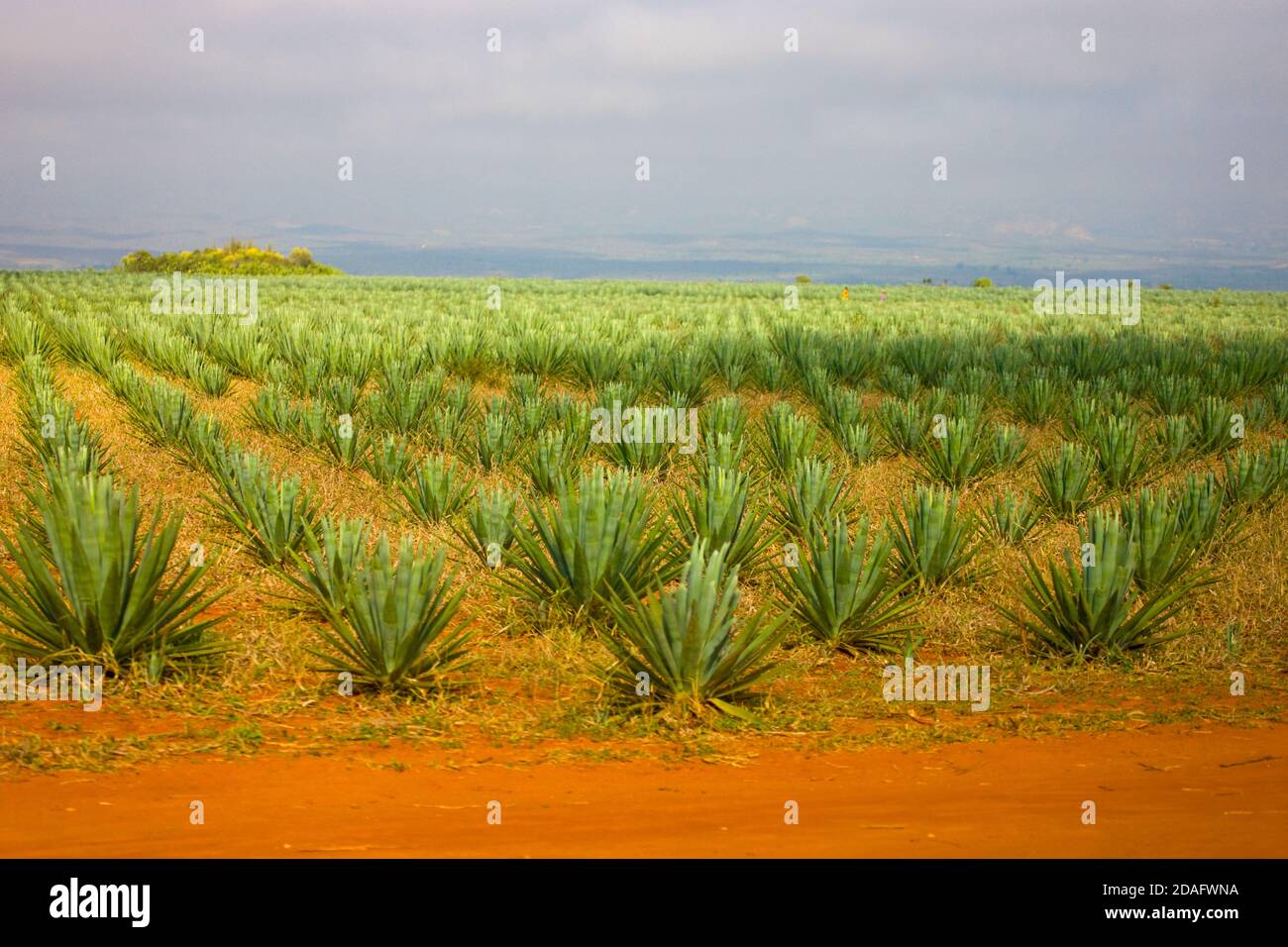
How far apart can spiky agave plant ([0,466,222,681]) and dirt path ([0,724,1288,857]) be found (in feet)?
3.30

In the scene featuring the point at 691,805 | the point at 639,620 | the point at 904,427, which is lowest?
the point at 691,805

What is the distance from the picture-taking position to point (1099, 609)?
5.22 m

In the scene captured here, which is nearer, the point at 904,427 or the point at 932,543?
the point at 932,543

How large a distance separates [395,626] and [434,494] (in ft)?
8.83

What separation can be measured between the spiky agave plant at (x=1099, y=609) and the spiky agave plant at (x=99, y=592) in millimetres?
3441

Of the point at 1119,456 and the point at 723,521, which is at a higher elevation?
the point at 1119,456

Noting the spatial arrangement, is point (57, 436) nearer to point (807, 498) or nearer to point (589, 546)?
point (589, 546)

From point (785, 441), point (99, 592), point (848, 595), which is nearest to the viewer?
point (99, 592)

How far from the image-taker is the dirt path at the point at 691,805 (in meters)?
3.29

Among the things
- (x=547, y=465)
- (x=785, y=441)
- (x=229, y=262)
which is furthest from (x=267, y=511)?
(x=229, y=262)

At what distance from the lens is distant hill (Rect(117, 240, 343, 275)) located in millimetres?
68062

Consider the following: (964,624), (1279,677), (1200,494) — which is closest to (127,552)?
(964,624)

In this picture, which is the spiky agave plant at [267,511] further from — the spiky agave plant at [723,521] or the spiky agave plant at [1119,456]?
the spiky agave plant at [1119,456]

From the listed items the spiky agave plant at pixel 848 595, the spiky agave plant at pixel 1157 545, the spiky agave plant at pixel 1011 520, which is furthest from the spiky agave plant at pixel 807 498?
the spiky agave plant at pixel 1157 545
